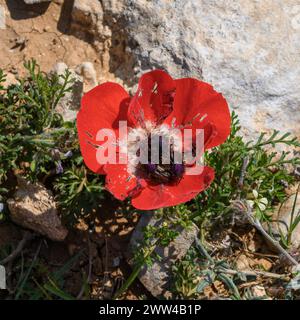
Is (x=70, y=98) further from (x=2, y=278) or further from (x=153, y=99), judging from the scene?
(x=2, y=278)

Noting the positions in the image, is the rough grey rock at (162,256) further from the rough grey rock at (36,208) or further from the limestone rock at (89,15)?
the limestone rock at (89,15)

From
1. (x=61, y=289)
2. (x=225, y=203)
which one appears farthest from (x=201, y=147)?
Answer: (x=61, y=289)

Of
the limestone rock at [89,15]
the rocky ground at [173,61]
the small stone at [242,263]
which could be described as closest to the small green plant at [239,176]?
the rocky ground at [173,61]

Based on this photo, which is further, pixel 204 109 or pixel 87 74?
pixel 87 74

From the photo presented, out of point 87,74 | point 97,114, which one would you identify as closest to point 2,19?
point 87,74

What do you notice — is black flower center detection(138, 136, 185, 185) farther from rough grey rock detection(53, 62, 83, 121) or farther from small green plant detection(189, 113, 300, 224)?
rough grey rock detection(53, 62, 83, 121)
